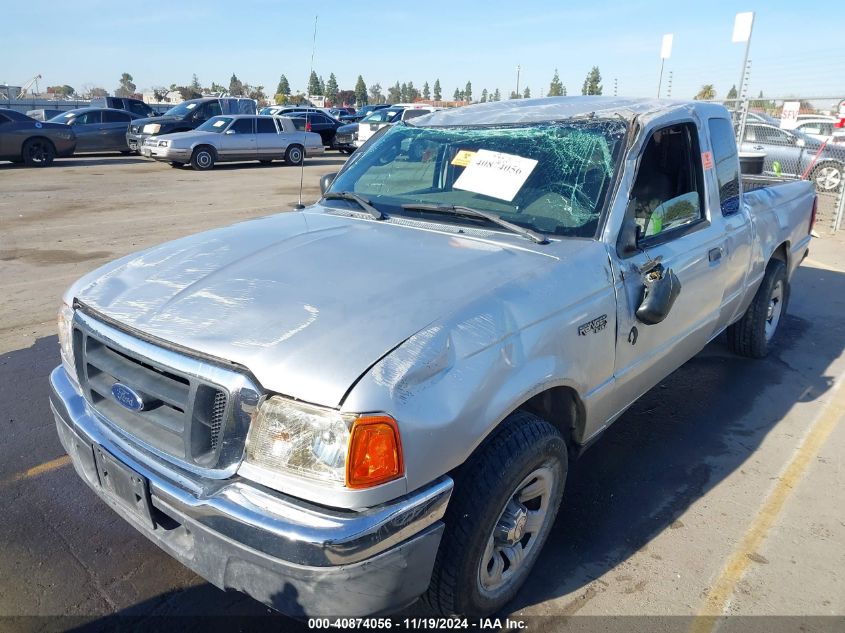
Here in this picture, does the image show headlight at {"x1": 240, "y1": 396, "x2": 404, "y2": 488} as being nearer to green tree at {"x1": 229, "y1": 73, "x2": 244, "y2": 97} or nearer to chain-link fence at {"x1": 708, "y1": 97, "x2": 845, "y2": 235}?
chain-link fence at {"x1": 708, "y1": 97, "x2": 845, "y2": 235}

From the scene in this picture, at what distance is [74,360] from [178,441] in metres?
0.77

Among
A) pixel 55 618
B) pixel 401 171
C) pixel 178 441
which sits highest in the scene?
pixel 401 171

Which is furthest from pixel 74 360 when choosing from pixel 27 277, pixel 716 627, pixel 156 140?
pixel 156 140

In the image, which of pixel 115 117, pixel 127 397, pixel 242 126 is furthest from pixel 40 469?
pixel 115 117

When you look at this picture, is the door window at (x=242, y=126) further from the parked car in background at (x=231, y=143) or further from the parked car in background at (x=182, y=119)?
the parked car in background at (x=182, y=119)

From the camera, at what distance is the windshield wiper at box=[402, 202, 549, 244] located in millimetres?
2840

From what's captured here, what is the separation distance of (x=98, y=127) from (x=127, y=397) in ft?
67.8

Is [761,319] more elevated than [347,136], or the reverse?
[347,136]

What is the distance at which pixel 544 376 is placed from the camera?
7.75 ft

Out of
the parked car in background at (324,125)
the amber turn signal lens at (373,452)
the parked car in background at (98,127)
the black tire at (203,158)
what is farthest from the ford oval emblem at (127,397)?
the parked car in background at (324,125)

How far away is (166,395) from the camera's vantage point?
2.13 m

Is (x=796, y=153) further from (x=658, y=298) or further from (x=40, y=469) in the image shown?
(x=40, y=469)

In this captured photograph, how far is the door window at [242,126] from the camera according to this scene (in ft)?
61.1

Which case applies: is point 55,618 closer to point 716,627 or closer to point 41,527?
point 41,527
